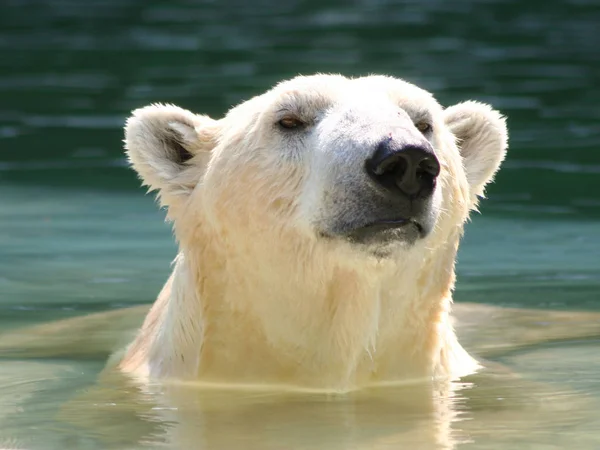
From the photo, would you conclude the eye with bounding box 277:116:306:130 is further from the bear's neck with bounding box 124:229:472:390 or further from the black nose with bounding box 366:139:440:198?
the black nose with bounding box 366:139:440:198

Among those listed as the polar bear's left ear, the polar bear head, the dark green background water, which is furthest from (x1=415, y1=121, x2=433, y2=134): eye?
the dark green background water

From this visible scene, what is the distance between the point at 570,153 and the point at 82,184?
13.5 ft

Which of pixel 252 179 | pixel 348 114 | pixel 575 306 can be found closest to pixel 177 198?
pixel 252 179

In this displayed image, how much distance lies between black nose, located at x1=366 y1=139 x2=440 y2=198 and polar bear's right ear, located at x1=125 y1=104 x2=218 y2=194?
3.60ft

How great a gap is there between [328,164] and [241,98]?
9943 millimetres

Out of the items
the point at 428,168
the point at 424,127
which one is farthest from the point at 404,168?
the point at 424,127

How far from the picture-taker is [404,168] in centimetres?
480

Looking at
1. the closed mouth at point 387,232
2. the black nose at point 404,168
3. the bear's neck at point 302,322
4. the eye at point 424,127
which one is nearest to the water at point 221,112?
the bear's neck at point 302,322

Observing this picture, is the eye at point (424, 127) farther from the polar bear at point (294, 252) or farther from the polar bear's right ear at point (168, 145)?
the polar bear's right ear at point (168, 145)

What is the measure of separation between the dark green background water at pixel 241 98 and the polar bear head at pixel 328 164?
212 centimetres

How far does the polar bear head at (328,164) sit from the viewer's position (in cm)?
486

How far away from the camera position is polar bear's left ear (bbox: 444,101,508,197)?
234 inches

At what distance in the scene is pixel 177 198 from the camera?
223 inches

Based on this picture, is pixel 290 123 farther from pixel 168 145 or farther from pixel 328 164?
pixel 168 145
